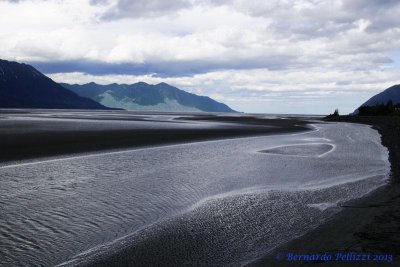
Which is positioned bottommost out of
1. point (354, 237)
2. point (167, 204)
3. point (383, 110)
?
point (167, 204)

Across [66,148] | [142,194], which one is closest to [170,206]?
[142,194]

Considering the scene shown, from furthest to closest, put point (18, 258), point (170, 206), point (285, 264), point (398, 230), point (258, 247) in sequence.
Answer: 1. point (170, 206)
2. point (398, 230)
3. point (258, 247)
4. point (18, 258)
5. point (285, 264)

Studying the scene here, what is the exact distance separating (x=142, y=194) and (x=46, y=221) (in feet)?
14.7

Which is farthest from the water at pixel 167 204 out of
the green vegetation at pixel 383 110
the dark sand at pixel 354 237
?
the green vegetation at pixel 383 110

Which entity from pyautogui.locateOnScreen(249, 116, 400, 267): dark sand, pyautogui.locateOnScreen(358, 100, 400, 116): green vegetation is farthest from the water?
pyautogui.locateOnScreen(358, 100, 400, 116): green vegetation

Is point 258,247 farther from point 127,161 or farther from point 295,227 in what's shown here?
point 127,161

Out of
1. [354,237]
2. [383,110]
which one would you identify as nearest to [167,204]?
[354,237]

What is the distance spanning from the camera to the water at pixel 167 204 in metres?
9.30

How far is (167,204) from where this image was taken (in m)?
13.9

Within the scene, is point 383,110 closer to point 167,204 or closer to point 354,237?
point 167,204

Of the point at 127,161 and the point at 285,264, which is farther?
the point at 127,161

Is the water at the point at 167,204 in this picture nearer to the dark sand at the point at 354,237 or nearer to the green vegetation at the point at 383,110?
the dark sand at the point at 354,237

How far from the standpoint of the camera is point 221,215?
487 inches

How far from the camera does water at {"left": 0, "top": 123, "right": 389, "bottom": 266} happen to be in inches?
366
